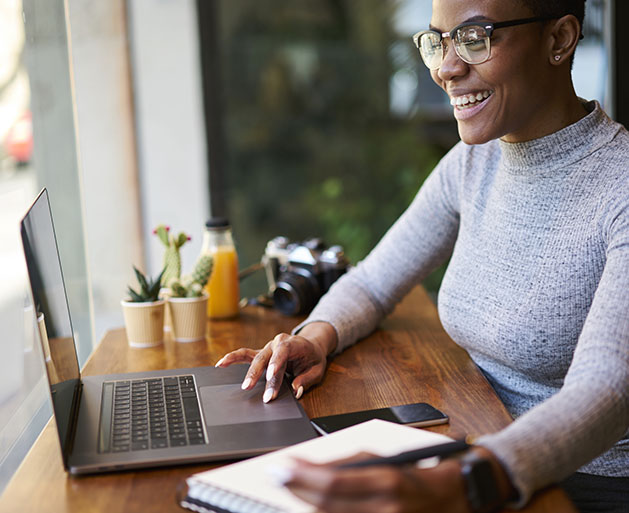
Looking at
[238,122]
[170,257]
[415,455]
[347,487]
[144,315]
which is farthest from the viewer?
[238,122]

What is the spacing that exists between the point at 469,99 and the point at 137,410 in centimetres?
72

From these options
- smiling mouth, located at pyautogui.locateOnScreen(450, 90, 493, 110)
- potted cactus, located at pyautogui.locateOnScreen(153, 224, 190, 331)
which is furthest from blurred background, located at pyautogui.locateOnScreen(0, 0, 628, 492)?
smiling mouth, located at pyautogui.locateOnScreen(450, 90, 493, 110)

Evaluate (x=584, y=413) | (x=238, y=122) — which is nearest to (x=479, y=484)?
(x=584, y=413)

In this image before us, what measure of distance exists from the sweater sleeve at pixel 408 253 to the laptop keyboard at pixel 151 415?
0.39 metres

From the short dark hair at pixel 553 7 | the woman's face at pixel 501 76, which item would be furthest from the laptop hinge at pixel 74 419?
the short dark hair at pixel 553 7

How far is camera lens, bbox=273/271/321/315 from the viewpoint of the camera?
5.32ft

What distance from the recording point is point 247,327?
5.16 feet

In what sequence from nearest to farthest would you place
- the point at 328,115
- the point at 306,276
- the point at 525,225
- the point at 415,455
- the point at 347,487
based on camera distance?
the point at 347,487
the point at 415,455
the point at 525,225
the point at 306,276
the point at 328,115

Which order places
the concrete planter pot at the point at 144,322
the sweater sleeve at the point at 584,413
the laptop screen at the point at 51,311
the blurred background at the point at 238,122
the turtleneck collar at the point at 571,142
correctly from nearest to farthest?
the sweater sleeve at the point at 584,413
the laptop screen at the point at 51,311
the turtleneck collar at the point at 571,142
the concrete planter pot at the point at 144,322
the blurred background at the point at 238,122

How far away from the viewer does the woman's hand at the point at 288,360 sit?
1.09m

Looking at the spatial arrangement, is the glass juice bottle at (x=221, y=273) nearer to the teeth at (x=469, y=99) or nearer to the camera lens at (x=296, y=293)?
the camera lens at (x=296, y=293)

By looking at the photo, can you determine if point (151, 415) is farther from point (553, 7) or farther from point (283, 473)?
point (553, 7)

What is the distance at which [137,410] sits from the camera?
102cm

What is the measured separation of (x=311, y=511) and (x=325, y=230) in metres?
2.54
